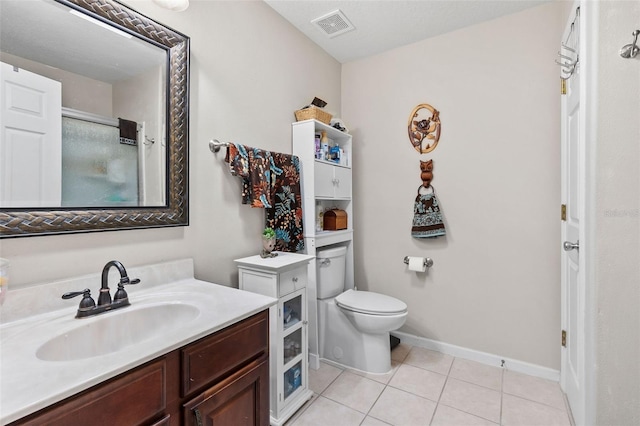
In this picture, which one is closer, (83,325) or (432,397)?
(83,325)

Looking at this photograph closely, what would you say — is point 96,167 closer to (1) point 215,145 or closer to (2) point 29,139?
(2) point 29,139

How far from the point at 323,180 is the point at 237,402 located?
5.10 feet

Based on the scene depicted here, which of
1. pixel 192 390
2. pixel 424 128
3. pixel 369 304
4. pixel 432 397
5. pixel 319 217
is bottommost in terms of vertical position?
pixel 432 397

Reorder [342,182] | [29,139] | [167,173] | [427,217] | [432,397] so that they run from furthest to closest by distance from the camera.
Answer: [342,182]
[427,217]
[432,397]
[167,173]
[29,139]

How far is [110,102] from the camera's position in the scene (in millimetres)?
1254

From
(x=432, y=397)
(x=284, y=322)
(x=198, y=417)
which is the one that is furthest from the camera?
(x=432, y=397)

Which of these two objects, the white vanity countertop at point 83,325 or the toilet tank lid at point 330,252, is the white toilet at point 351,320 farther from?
the white vanity countertop at point 83,325

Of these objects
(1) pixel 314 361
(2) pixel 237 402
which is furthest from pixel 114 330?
(1) pixel 314 361

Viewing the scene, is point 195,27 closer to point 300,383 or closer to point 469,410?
point 300,383

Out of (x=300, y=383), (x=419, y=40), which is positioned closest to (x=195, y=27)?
(x=419, y=40)

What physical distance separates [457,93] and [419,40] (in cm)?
56

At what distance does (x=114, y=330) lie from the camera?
1074 mm

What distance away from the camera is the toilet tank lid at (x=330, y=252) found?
2305 mm

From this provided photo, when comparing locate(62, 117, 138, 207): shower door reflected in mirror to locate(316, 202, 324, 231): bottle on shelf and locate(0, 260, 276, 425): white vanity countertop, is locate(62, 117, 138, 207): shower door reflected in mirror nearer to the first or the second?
locate(0, 260, 276, 425): white vanity countertop
